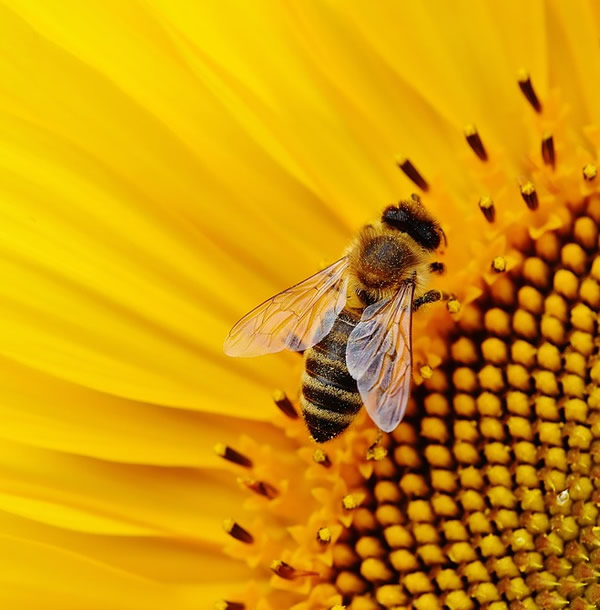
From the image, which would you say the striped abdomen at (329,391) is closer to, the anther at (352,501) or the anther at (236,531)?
the anther at (352,501)

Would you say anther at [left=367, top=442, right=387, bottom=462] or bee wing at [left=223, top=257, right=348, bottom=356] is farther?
anther at [left=367, top=442, right=387, bottom=462]

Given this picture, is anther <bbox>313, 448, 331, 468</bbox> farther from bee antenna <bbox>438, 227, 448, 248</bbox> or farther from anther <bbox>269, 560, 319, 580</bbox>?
bee antenna <bbox>438, 227, 448, 248</bbox>

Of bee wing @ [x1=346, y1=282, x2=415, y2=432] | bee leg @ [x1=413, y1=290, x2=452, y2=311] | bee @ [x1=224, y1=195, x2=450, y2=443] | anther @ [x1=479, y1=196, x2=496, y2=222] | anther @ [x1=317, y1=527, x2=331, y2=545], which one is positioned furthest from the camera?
anther @ [x1=479, y1=196, x2=496, y2=222]

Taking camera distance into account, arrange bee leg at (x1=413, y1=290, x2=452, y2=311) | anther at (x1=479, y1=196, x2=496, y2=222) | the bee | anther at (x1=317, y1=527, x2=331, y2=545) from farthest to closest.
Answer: anther at (x1=479, y1=196, x2=496, y2=222) < anther at (x1=317, y1=527, x2=331, y2=545) < bee leg at (x1=413, y1=290, x2=452, y2=311) < the bee

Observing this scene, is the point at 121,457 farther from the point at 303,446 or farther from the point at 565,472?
the point at 565,472

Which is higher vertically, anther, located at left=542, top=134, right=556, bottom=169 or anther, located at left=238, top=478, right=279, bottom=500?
anther, located at left=542, top=134, right=556, bottom=169

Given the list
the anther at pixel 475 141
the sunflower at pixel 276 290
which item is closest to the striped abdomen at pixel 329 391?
the sunflower at pixel 276 290

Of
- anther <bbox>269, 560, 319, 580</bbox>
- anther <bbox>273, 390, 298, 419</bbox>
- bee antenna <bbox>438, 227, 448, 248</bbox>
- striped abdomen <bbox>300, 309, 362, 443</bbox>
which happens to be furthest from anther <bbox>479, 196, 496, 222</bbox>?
anther <bbox>269, 560, 319, 580</bbox>

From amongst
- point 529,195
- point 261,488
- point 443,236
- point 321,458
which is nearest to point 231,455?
point 261,488
